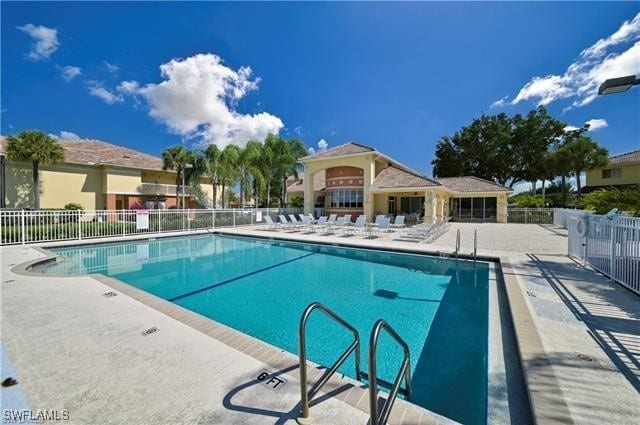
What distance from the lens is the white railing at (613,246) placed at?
585 cm

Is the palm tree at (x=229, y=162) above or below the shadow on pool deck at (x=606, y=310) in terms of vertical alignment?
above

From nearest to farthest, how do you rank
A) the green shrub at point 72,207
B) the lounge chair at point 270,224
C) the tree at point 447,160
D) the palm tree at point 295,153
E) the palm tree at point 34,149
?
1. the palm tree at point 34,149
2. the lounge chair at point 270,224
3. the green shrub at point 72,207
4. the palm tree at point 295,153
5. the tree at point 447,160

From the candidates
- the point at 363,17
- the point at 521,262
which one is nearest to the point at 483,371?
the point at 521,262

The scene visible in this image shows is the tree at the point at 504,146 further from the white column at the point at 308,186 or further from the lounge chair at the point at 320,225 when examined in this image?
the lounge chair at the point at 320,225

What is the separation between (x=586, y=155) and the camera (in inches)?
1082

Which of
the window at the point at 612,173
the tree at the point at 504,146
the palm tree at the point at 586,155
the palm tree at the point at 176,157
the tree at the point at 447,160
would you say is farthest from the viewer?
the tree at the point at 447,160

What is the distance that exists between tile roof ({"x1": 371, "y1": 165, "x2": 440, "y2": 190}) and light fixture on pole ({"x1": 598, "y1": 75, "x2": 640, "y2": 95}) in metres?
17.7

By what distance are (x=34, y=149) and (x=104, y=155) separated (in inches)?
291

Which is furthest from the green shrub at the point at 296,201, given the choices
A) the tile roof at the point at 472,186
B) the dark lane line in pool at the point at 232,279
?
the dark lane line in pool at the point at 232,279

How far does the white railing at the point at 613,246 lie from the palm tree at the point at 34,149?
98.1 feet

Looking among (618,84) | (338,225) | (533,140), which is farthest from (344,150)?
(533,140)

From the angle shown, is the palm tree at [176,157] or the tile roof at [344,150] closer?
the tile roof at [344,150]

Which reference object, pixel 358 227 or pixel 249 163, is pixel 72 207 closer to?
pixel 249 163

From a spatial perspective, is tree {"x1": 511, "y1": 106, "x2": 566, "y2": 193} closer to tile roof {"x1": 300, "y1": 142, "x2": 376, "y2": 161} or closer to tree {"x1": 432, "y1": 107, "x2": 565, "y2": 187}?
tree {"x1": 432, "y1": 107, "x2": 565, "y2": 187}
